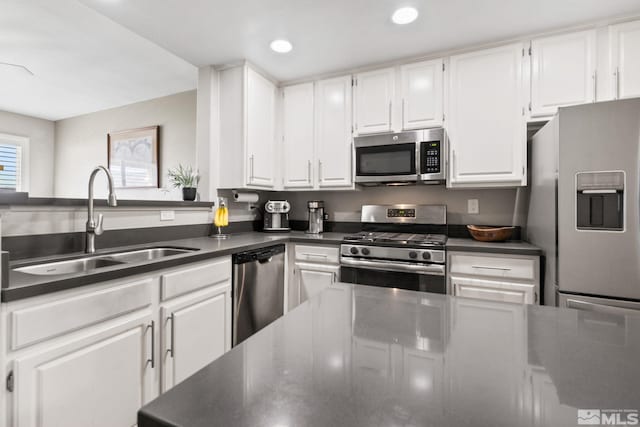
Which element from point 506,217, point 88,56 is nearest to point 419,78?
point 506,217

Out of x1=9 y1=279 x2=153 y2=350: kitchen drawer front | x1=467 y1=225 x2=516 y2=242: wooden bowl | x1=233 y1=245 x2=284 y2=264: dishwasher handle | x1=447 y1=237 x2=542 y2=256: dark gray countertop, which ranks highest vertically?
x1=467 y1=225 x2=516 y2=242: wooden bowl

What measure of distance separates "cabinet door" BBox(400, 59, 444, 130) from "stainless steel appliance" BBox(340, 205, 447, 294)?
729 mm

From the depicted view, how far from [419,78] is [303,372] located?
101 inches

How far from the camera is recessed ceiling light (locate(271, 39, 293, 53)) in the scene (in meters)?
2.34

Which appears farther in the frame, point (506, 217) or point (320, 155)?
point (320, 155)

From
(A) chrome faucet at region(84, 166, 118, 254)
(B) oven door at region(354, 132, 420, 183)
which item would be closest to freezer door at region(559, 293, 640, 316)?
(B) oven door at region(354, 132, 420, 183)

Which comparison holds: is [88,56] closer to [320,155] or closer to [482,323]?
[320,155]

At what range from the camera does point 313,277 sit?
2.62 metres

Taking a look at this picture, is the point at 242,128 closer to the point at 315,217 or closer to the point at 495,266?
the point at 315,217

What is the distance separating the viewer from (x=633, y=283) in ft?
5.13

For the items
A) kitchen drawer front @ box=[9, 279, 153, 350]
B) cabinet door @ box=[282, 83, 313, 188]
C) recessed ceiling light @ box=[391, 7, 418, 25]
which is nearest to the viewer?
kitchen drawer front @ box=[9, 279, 153, 350]

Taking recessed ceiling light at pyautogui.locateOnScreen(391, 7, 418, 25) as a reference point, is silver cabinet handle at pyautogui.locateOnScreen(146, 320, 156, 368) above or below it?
below

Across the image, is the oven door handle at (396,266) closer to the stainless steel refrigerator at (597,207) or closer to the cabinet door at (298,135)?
the stainless steel refrigerator at (597,207)

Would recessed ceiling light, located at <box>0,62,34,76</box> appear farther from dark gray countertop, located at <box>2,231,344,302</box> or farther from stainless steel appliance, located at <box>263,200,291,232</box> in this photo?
stainless steel appliance, located at <box>263,200,291,232</box>
